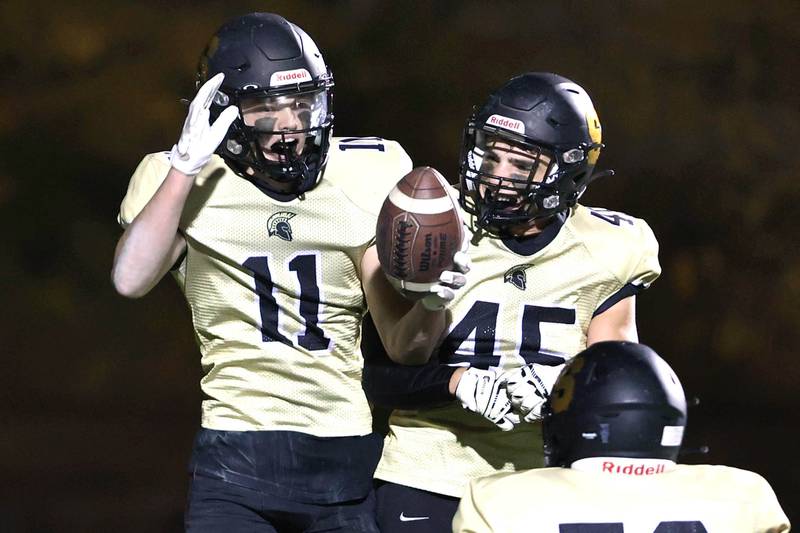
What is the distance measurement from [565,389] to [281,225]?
0.79 metres

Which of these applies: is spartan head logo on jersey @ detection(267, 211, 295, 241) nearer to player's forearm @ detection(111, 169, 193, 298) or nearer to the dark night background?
player's forearm @ detection(111, 169, 193, 298)

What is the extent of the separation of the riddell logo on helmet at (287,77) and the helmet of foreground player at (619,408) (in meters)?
0.89

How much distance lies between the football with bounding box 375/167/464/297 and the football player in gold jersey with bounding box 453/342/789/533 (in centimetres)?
37

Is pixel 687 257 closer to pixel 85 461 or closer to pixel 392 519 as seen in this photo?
pixel 85 461

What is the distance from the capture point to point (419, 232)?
2586 mm

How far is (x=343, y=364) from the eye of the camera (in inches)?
115

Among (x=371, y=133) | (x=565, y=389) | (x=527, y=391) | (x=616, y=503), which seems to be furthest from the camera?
(x=371, y=133)

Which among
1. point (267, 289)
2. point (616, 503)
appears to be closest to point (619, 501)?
point (616, 503)

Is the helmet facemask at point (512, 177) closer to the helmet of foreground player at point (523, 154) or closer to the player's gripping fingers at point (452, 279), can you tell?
the helmet of foreground player at point (523, 154)

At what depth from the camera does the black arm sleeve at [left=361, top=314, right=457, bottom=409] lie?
9.14 ft

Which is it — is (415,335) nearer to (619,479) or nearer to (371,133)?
(619,479)

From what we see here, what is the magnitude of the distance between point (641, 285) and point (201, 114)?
3.41 ft

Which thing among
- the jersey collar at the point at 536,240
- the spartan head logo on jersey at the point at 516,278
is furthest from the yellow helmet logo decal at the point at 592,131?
the spartan head logo on jersey at the point at 516,278

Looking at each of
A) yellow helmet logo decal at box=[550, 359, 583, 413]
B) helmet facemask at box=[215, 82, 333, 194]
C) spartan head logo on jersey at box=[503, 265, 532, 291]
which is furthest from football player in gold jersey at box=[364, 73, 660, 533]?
yellow helmet logo decal at box=[550, 359, 583, 413]
